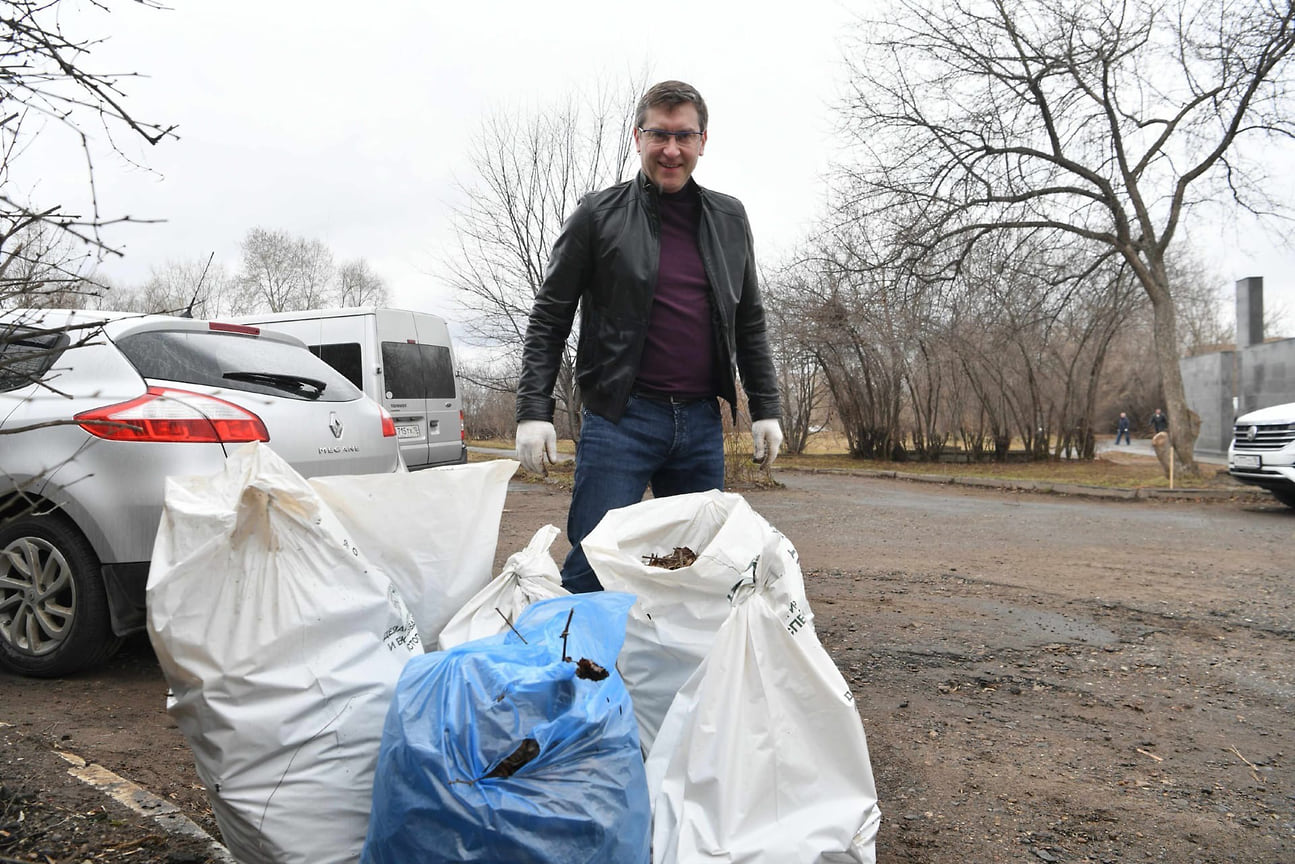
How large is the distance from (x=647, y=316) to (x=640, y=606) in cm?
92

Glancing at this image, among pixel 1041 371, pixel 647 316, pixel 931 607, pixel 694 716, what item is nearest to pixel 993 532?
pixel 931 607

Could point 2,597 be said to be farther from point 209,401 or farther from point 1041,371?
point 1041,371

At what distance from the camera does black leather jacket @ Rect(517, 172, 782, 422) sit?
2592 mm

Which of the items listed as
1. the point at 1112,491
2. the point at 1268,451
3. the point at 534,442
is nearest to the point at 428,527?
the point at 534,442

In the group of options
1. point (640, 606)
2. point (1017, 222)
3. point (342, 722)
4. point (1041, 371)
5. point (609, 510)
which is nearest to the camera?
point (342, 722)

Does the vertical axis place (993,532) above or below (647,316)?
below

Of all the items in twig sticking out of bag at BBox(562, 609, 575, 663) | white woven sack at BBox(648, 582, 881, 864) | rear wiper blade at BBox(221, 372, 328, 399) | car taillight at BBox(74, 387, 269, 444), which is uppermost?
rear wiper blade at BBox(221, 372, 328, 399)

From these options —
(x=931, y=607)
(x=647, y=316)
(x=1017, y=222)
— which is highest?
(x=1017, y=222)

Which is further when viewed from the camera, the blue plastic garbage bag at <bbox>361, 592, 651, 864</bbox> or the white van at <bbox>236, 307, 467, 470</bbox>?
the white van at <bbox>236, 307, 467, 470</bbox>

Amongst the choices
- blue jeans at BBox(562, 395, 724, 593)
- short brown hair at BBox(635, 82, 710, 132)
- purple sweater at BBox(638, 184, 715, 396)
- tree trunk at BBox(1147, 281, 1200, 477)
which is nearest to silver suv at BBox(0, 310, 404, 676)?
blue jeans at BBox(562, 395, 724, 593)

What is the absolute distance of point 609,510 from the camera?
2.54 metres

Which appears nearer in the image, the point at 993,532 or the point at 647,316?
the point at 647,316

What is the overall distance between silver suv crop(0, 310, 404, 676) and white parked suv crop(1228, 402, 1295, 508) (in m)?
9.86

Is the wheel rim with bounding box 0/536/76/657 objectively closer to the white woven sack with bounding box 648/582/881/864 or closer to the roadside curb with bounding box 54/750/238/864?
the roadside curb with bounding box 54/750/238/864
